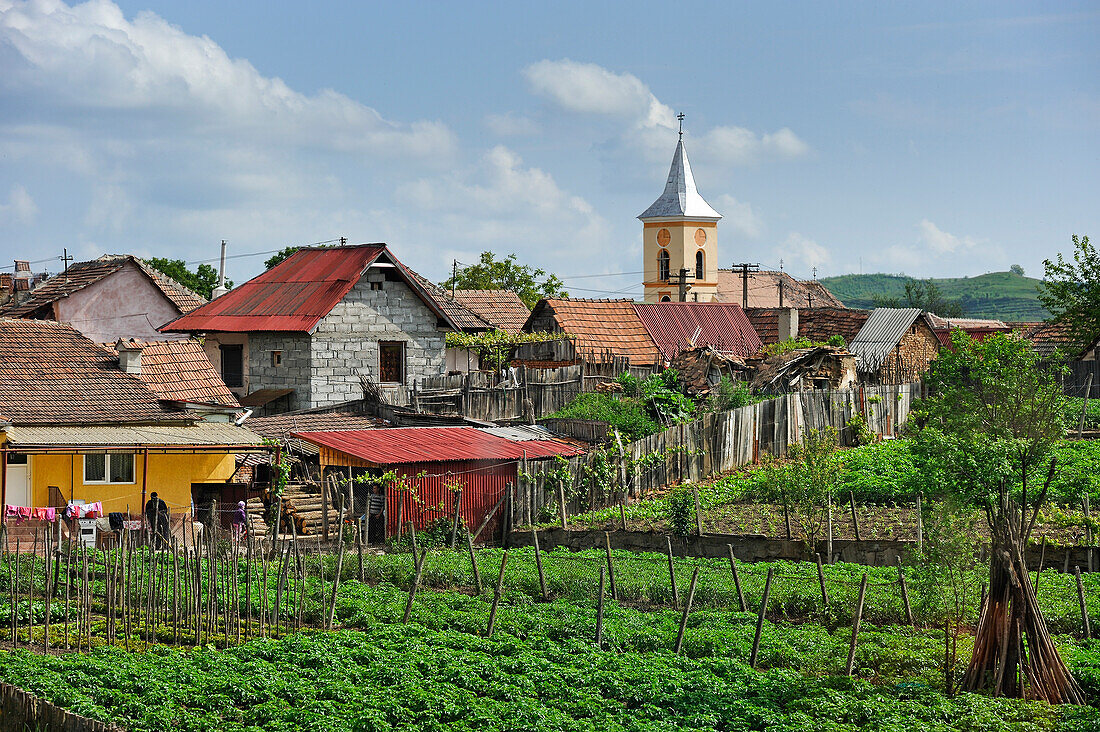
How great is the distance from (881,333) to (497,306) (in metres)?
17.8

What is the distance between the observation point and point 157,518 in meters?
22.3

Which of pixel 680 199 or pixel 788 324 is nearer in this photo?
pixel 788 324

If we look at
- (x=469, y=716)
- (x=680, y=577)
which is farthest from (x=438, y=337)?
(x=469, y=716)

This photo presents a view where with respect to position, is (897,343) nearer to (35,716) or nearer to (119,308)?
(119,308)

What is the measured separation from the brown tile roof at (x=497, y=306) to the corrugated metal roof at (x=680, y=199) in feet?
78.4

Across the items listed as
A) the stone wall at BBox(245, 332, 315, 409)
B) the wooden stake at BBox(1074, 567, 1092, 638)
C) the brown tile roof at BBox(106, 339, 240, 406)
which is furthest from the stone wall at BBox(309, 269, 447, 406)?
the wooden stake at BBox(1074, 567, 1092, 638)

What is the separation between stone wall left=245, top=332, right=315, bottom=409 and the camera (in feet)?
126

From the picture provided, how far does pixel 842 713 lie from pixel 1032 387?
5.25 meters

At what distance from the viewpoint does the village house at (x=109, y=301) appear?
4444cm

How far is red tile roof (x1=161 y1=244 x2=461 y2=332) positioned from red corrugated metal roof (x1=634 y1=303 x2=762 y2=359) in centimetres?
992

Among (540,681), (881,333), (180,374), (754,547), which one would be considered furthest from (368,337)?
(540,681)

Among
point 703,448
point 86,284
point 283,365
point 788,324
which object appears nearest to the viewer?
point 703,448

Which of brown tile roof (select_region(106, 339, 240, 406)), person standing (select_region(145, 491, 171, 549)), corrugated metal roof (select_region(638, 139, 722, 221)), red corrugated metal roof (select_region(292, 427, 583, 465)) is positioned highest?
corrugated metal roof (select_region(638, 139, 722, 221))

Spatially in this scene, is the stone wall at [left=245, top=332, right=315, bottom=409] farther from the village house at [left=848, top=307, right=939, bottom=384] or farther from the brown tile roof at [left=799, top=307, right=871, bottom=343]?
the brown tile roof at [left=799, top=307, right=871, bottom=343]
